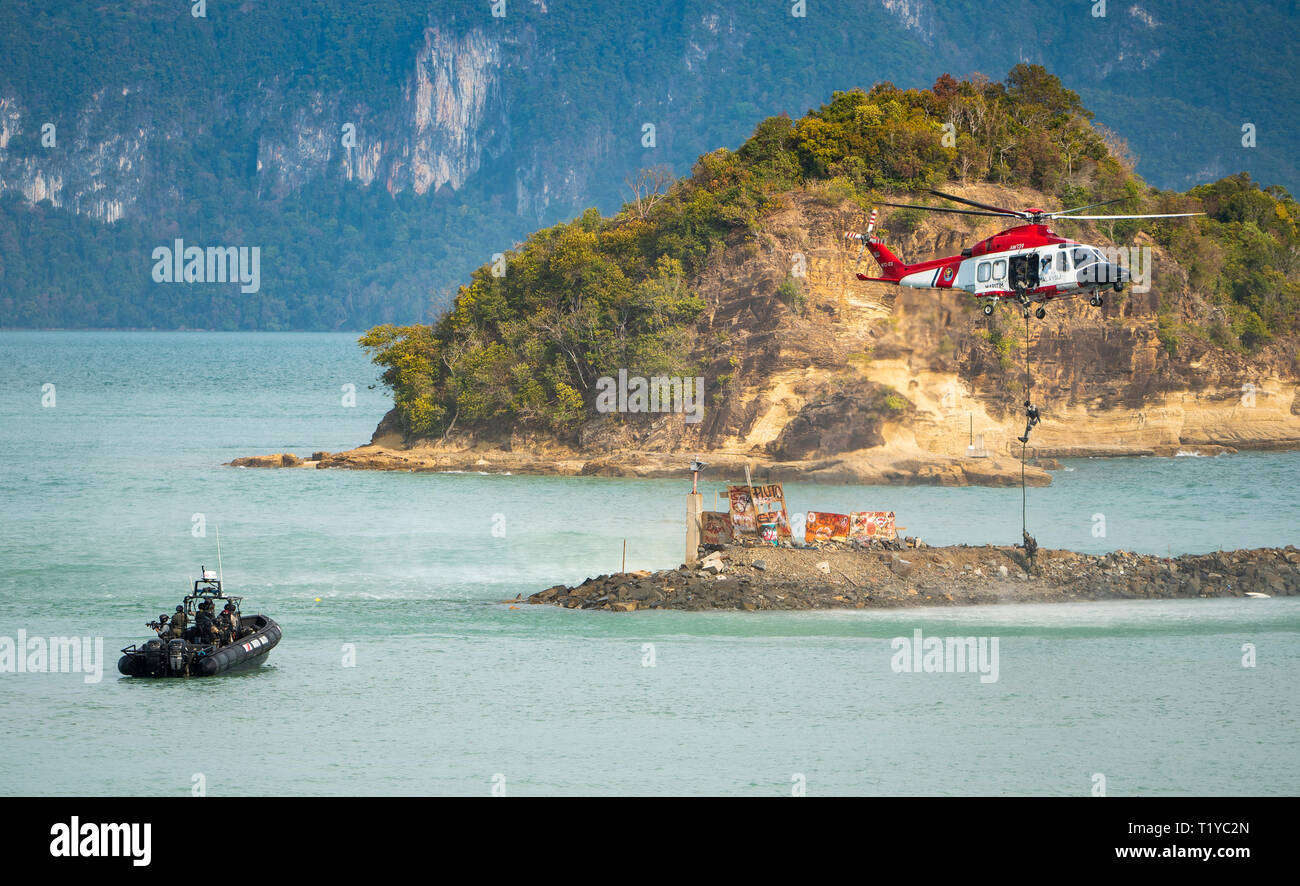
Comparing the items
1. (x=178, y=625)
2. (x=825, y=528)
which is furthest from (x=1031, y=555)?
(x=178, y=625)

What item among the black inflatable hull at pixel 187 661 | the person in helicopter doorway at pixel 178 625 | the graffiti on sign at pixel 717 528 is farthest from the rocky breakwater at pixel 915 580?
the person in helicopter doorway at pixel 178 625

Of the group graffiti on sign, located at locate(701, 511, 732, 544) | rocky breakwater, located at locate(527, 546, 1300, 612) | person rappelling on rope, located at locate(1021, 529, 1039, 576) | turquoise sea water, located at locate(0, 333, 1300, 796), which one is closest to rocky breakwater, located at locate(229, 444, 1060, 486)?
turquoise sea water, located at locate(0, 333, 1300, 796)

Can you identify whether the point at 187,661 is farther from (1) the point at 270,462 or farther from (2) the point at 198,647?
(1) the point at 270,462

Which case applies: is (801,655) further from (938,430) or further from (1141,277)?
(1141,277)

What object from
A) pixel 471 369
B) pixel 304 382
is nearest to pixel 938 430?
pixel 471 369

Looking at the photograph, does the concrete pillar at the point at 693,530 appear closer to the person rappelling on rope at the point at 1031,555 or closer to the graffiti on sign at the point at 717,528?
the graffiti on sign at the point at 717,528

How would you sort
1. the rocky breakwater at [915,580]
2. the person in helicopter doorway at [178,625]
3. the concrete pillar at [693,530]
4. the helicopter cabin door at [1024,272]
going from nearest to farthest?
the person in helicopter doorway at [178,625]
the helicopter cabin door at [1024,272]
the rocky breakwater at [915,580]
the concrete pillar at [693,530]
